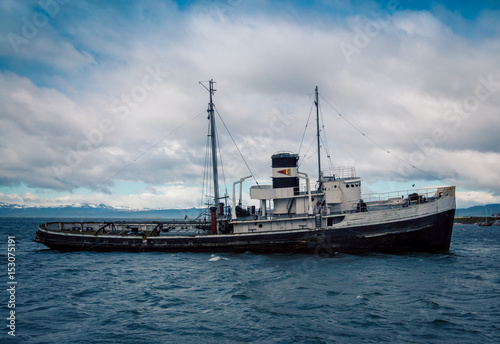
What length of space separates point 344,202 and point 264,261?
996 centimetres

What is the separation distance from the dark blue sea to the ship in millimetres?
2235

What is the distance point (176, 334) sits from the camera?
40.8 feet

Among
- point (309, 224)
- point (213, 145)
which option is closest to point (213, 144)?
point (213, 145)

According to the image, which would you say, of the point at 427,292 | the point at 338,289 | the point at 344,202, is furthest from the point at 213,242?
the point at 427,292

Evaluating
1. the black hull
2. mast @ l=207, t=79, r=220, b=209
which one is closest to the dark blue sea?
the black hull

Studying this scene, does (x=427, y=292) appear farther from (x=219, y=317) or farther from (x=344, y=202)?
(x=344, y=202)

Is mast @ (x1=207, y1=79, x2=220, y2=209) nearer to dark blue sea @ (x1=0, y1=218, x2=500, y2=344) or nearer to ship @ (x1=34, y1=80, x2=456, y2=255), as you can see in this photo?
ship @ (x1=34, y1=80, x2=456, y2=255)

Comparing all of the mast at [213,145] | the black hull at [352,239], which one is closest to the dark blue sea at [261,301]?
the black hull at [352,239]

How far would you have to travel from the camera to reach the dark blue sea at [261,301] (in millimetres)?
12320

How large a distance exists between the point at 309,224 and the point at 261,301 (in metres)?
15.3

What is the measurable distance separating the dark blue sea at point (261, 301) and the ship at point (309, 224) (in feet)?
7.33

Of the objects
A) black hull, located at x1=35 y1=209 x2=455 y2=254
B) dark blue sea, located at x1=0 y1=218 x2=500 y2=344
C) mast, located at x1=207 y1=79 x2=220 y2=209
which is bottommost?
→ dark blue sea, located at x1=0 y1=218 x2=500 y2=344

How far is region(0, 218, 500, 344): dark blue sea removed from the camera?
12.3m

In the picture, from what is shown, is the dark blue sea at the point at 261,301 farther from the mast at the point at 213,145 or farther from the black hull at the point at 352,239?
the mast at the point at 213,145
